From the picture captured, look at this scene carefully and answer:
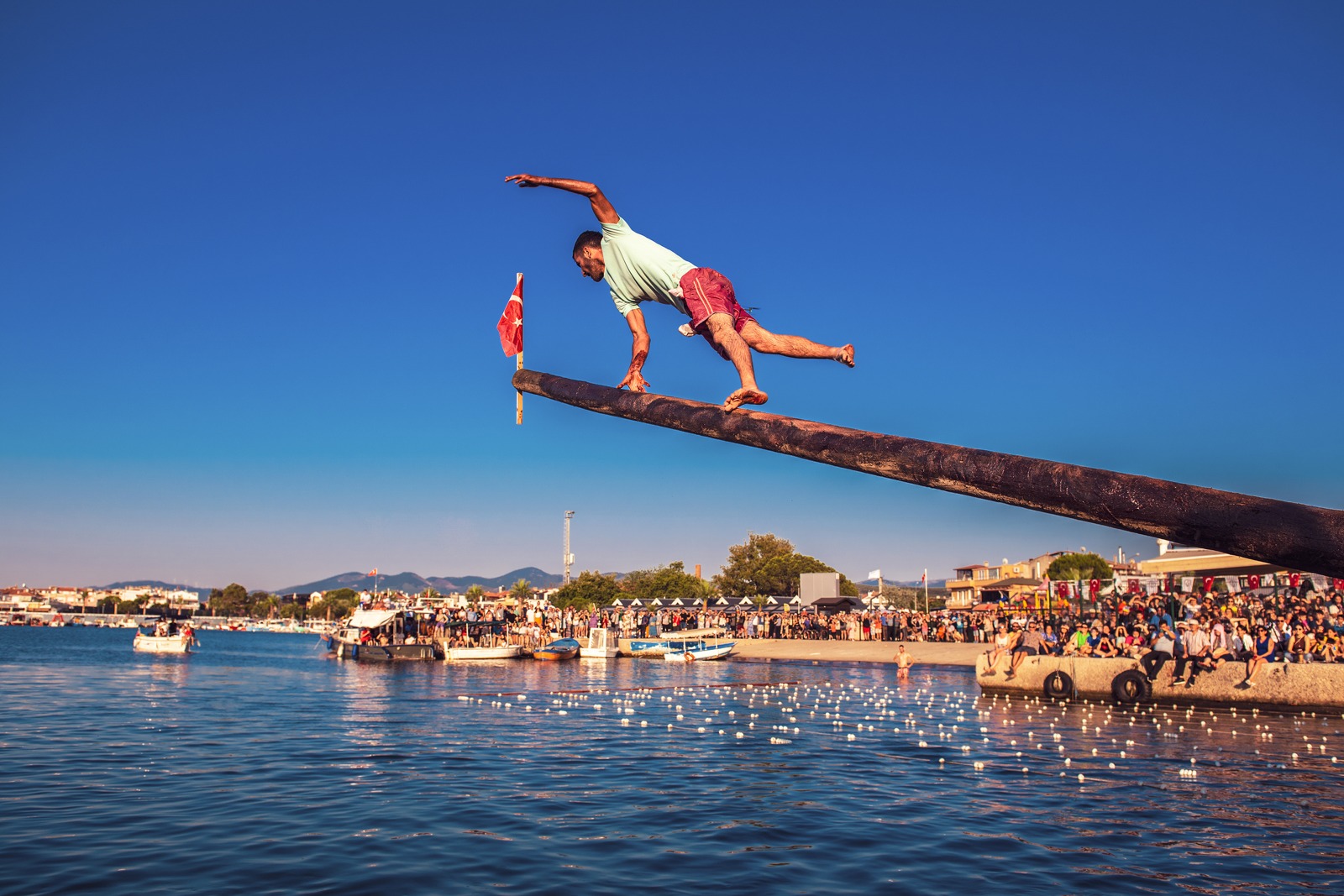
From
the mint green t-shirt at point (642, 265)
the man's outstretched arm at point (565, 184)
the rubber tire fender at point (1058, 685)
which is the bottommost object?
the rubber tire fender at point (1058, 685)

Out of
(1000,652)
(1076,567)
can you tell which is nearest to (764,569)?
(1076,567)

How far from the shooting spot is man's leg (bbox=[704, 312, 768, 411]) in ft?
14.8

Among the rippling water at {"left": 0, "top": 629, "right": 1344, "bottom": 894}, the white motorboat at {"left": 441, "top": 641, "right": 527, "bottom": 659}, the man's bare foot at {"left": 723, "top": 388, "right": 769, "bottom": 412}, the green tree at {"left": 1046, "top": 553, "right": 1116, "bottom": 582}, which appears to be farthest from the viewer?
the green tree at {"left": 1046, "top": 553, "right": 1116, "bottom": 582}

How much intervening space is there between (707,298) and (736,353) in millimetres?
437

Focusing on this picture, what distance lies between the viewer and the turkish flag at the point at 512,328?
6.38m

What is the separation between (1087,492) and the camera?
2512 mm

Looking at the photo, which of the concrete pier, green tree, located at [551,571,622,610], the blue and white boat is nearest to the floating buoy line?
the concrete pier

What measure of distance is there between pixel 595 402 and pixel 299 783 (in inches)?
514

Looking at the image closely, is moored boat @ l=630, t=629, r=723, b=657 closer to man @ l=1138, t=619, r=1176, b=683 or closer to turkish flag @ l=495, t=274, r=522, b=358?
man @ l=1138, t=619, r=1176, b=683

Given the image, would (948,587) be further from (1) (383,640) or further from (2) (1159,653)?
(2) (1159,653)

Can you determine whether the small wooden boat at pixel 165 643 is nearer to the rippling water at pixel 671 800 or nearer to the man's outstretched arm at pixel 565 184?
the rippling water at pixel 671 800

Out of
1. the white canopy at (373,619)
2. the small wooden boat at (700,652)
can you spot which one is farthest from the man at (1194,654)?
the white canopy at (373,619)

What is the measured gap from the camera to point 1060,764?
16328mm

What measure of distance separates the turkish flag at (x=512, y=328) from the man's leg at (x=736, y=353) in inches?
67.7
